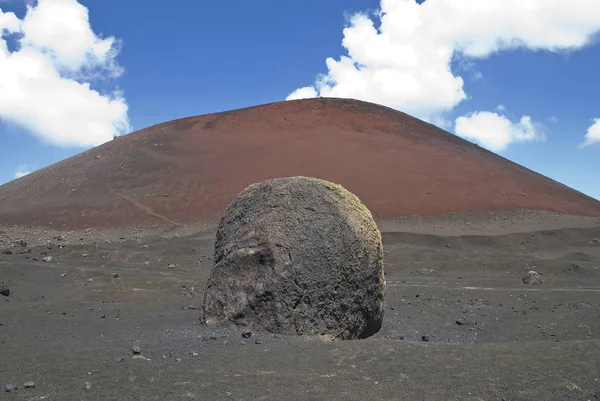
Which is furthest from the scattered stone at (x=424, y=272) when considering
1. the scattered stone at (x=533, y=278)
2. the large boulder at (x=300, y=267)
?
the large boulder at (x=300, y=267)

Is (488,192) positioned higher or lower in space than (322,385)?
higher

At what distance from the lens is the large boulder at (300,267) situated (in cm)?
580

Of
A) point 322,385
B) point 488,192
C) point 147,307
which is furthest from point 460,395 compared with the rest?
point 488,192

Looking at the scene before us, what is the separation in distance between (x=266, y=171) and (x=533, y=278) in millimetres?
15367

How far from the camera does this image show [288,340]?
5.23m

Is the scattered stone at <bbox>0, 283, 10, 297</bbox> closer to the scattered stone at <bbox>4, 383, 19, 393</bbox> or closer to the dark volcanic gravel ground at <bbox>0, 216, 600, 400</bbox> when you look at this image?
the dark volcanic gravel ground at <bbox>0, 216, 600, 400</bbox>

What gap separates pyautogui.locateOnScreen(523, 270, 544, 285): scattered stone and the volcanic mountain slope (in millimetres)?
9478

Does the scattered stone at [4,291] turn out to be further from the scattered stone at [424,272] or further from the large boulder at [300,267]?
Answer: the scattered stone at [424,272]

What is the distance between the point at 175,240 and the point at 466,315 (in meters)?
9.21

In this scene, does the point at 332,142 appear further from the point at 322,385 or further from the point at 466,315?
the point at 322,385

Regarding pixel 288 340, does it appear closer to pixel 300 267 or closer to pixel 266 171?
pixel 300 267

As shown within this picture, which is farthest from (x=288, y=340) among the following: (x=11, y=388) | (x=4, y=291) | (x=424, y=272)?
(x=424, y=272)

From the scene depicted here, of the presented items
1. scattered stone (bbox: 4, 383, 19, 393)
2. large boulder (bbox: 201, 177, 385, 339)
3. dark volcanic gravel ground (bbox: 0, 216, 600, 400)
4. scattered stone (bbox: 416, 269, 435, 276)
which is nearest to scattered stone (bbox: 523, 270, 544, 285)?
dark volcanic gravel ground (bbox: 0, 216, 600, 400)

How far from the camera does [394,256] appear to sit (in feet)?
44.6
